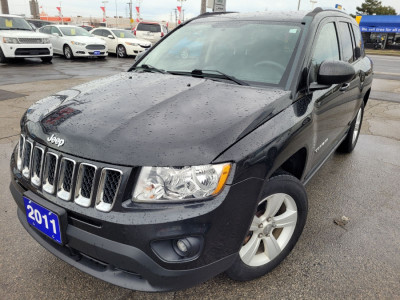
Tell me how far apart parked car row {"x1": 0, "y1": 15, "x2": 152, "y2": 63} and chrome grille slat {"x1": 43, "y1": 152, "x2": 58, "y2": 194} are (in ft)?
39.4

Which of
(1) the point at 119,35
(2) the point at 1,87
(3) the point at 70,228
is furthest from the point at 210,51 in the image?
(1) the point at 119,35

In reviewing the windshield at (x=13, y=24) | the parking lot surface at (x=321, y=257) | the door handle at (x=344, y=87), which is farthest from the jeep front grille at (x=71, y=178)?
the windshield at (x=13, y=24)

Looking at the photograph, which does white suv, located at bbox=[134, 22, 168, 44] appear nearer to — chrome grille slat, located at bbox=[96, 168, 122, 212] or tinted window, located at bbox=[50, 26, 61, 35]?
tinted window, located at bbox=[50, 26, 61, 35]

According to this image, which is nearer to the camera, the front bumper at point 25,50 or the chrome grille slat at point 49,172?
the chrome grille slat at point 49,172

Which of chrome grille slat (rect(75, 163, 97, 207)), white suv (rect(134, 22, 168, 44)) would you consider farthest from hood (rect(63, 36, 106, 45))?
chrome grille slat (rect(75, 163, 97, 207))

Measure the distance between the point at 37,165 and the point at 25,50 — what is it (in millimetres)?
12064

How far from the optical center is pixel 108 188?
158 centimetres

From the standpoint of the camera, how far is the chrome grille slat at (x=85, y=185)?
1.61 m

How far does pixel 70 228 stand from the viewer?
167 centimetres

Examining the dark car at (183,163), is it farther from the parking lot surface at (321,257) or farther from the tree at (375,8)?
the tree at (375,8)

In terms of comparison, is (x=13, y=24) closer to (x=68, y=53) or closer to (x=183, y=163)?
(x=68, y=53)

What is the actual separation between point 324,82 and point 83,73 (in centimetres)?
1041

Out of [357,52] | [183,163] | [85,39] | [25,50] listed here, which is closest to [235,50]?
[183,163]

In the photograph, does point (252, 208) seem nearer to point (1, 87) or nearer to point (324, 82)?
point (324, 82)
